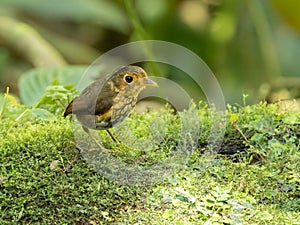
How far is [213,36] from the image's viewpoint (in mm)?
4754

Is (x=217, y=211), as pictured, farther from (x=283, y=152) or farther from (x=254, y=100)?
(x=254, y=100)

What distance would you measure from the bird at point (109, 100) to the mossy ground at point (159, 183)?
0.41 feet

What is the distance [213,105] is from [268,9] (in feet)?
6.81

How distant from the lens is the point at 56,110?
2838 mm

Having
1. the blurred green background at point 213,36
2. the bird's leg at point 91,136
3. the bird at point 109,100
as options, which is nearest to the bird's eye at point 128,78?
the bird at point 109,100

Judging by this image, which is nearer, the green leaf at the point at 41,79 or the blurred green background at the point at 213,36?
the green leaf at the point at 41,79

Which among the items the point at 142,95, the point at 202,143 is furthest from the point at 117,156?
the point at 142,95

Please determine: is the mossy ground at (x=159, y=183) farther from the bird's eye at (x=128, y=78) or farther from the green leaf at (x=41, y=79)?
the green leaf at (x=41, y=79)

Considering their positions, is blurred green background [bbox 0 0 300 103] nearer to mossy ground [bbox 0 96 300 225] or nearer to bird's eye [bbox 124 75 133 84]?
mossy ground [bbox 0 96 300 225]

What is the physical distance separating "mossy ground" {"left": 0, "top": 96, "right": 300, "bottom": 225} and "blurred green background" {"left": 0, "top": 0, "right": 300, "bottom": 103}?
177 cm

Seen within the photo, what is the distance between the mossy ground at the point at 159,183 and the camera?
7.01 feet

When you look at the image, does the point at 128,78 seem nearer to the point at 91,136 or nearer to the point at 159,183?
the point at 91,136

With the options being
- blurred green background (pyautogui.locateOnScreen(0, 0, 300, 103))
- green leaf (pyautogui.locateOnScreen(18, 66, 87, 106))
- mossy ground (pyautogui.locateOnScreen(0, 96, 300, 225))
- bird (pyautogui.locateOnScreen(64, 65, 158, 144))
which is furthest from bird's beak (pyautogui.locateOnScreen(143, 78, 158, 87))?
blurred green background (pyautogui.locateOnScreen(0, 0, 300, 103))

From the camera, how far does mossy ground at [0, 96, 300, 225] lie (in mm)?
2137
